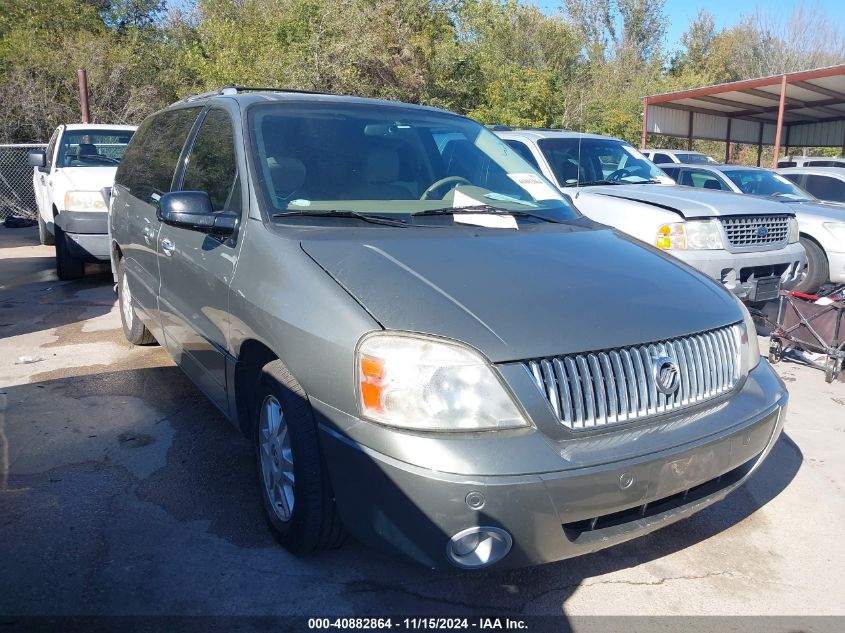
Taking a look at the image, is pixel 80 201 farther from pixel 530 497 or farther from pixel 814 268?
pixel 814 268

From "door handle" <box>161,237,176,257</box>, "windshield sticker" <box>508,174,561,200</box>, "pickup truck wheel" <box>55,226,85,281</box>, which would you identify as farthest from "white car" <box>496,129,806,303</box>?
"pickup truck wheel" <box>55,226,85,281</box>

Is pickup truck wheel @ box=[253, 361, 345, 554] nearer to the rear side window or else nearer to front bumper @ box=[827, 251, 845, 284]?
the rear side window

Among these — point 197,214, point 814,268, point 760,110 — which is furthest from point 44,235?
point 760,110

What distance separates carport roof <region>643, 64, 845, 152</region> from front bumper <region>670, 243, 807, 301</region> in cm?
1120

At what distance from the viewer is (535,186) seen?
4.10 meters

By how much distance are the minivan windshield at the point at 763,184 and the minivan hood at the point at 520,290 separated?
7566 millimetres

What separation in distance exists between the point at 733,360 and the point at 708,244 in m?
3.54

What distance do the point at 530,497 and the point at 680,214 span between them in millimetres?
4561

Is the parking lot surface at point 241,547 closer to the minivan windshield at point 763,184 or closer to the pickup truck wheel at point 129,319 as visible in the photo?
the pickup truck wheel at point 129,319

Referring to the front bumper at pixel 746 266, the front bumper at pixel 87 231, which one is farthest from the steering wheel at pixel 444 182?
the front bumper at pixel 87 231

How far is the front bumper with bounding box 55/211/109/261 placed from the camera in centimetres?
808

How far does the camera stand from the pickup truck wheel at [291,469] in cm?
273

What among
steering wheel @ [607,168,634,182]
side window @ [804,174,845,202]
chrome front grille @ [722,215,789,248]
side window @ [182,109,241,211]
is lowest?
side window @ [804,174,845,202]

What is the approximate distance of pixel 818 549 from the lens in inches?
127
